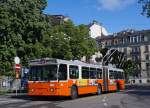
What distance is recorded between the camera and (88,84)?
3055cm

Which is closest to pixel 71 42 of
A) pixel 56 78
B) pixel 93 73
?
pixel 93 73

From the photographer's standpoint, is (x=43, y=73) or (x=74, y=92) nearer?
(x=43, y=73)

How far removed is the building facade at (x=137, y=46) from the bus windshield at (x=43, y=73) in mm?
101952

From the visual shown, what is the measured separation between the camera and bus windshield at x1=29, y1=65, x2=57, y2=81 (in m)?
25.1

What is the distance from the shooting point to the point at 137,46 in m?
130

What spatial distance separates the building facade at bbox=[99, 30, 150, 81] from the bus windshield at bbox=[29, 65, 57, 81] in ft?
334

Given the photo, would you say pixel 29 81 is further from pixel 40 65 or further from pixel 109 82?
pixel 109 82

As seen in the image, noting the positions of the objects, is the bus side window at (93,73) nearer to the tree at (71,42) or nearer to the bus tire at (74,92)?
the bus tire at (74,92)

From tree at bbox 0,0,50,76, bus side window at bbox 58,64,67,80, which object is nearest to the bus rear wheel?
bus side window at bbox 58,64,67,80

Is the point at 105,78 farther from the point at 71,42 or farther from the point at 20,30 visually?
the point at 71,42

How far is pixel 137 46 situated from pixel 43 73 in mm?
107063

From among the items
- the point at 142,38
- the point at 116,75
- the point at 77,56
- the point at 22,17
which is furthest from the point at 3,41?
the point at 142,38

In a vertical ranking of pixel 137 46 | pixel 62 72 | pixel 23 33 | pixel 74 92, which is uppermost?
pixel 137 46

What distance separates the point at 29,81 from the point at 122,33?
111157 mm
